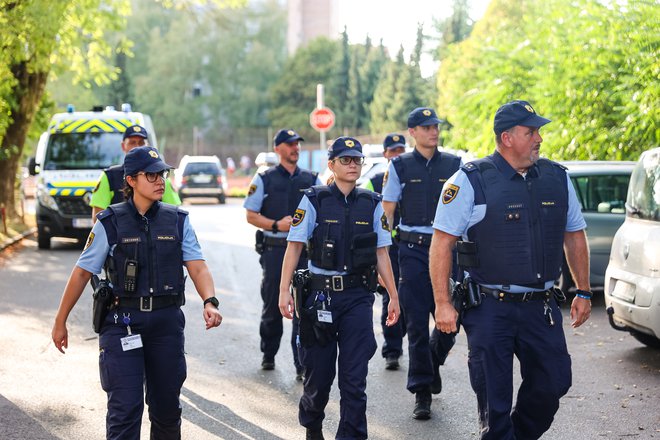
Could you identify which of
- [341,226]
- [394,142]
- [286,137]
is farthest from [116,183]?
[394,142]

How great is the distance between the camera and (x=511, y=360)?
5238 mm

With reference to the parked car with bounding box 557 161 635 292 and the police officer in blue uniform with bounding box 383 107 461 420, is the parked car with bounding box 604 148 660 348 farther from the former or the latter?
the parked car with bounding box 557 161 635 292

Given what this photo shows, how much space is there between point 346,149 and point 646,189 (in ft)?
11.4

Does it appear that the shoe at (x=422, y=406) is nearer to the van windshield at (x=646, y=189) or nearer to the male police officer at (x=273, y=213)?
the male police officer at (x=273, y=213)

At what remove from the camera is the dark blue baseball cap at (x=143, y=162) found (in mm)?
5406

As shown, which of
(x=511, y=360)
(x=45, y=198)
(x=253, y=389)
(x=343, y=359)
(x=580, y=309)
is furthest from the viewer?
(x=45, y=198)

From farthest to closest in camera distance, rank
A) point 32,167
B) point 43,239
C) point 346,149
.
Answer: point 43,239 < point 32,167 < point 346,149

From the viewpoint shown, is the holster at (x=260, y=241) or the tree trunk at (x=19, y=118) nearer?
the holster at (x=260, y=241)

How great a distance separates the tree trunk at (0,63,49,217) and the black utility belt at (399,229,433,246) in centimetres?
1582

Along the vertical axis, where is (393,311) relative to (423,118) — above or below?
below

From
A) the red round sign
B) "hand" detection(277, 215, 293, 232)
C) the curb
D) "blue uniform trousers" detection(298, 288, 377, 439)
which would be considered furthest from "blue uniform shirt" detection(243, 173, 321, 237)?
the red round sign

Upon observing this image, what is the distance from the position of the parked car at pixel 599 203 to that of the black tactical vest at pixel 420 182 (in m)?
4.18

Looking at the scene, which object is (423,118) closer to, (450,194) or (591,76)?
(450,194)

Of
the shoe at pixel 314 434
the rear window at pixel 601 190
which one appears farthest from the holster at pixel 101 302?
the rear window at pixel 601 190
